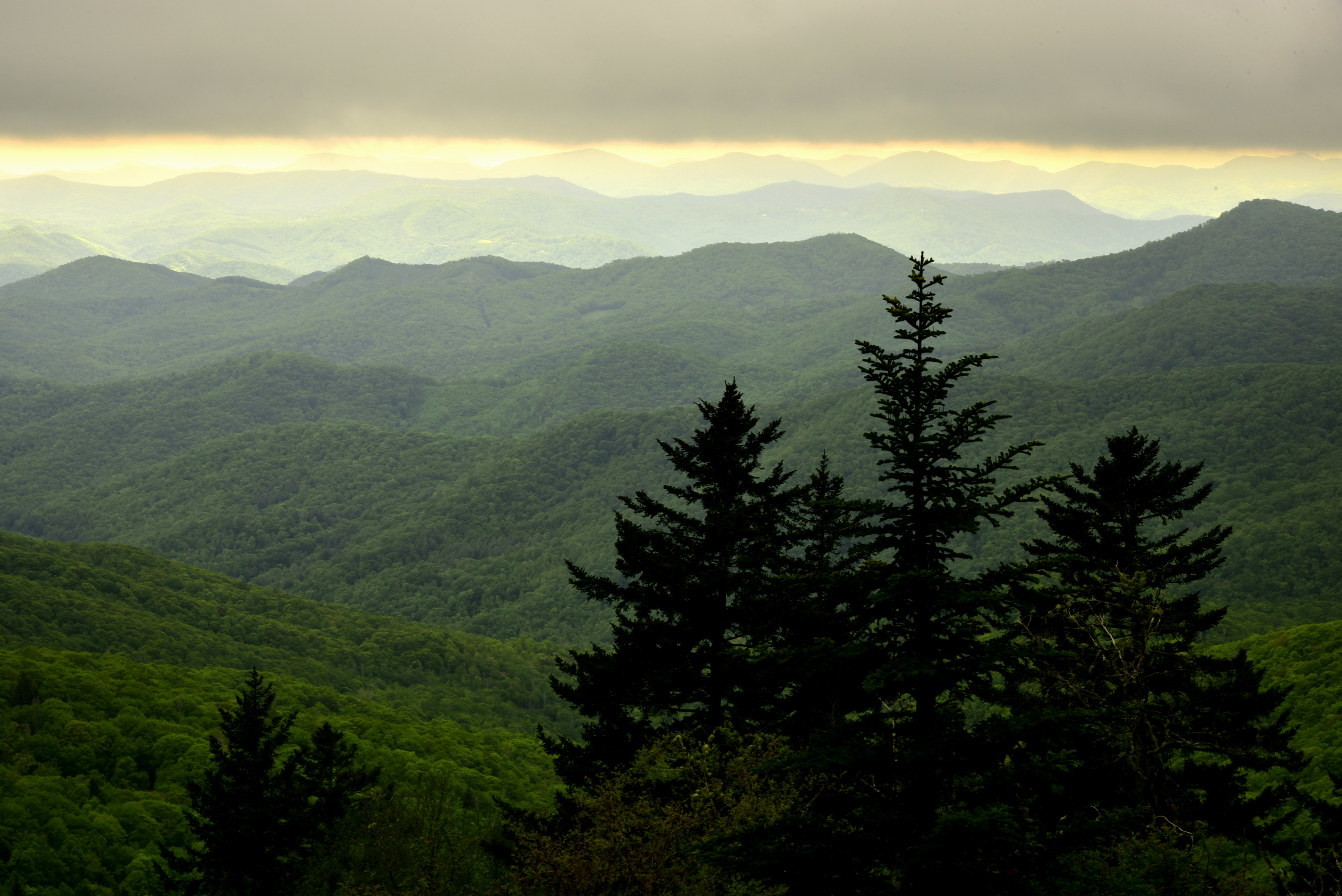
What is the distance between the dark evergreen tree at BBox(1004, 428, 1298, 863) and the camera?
51.3 ft

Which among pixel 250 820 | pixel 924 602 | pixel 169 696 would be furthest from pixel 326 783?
pixel 169 696

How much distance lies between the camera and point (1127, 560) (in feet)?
90.7

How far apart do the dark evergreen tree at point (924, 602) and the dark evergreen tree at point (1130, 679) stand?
1088 millimetres

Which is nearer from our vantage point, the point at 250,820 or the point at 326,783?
the point at 250,820

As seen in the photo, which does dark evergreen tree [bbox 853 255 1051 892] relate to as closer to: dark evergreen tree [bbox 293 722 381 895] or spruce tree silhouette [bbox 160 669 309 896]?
spruce tree silhouette [bbox 160 669 309 896]

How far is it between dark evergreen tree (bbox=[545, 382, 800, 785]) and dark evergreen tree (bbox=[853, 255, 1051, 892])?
711 cm

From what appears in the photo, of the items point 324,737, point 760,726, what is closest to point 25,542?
point 324,737

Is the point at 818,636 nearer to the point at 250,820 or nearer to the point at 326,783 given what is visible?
the point at 250,820

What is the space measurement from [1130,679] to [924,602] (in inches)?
228

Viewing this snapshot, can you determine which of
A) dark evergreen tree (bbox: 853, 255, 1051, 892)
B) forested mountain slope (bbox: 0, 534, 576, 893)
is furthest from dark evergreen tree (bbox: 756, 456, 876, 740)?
forested mountain slope (bbox: 0, 534, 576, 893)

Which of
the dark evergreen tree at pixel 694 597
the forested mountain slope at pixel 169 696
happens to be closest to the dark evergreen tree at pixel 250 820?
the forested mountain slope at pixel 169 696

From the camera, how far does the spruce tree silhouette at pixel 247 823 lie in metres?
29.2

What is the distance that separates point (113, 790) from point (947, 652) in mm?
49855

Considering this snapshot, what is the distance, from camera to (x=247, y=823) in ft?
95.8
